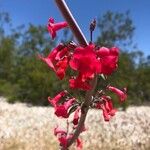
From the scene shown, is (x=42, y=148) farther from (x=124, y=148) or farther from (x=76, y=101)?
(x=76, y=101)

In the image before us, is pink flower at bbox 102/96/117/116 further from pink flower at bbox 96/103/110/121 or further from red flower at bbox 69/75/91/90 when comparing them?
red flower at bbox 69/75/91/90

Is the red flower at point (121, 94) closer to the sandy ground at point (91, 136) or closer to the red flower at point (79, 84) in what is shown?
the red flower at point (79, 84)

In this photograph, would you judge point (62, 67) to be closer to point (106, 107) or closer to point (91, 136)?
point (106, 107)

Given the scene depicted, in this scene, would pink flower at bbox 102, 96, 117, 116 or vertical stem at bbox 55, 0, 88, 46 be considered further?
pink flower at bbox 102, 96, 117, 116

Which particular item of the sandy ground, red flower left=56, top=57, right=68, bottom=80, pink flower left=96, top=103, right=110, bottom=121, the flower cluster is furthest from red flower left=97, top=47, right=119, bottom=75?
the sandy ground

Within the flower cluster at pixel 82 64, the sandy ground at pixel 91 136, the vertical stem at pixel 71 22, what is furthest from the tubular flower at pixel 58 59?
the sandy ground at pixel 91 136

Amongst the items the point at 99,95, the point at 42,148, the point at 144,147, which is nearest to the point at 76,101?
the point at 99,95

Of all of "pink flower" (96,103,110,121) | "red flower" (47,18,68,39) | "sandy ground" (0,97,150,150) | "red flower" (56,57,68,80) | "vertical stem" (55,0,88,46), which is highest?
"sandy ground" (0,97,150,150)
